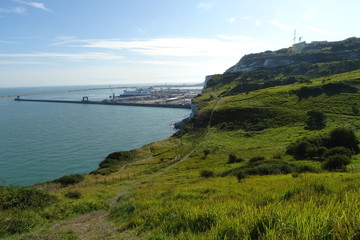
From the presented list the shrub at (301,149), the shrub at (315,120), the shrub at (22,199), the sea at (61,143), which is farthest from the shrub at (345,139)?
the sea at (61,143)

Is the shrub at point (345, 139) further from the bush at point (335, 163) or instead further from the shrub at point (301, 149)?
the bush at point (335, 163)

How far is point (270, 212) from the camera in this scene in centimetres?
589

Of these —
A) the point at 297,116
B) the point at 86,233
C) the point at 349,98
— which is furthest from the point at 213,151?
the point at 349,98

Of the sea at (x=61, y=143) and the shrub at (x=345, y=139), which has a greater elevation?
the shrub at (x=345, y=139)

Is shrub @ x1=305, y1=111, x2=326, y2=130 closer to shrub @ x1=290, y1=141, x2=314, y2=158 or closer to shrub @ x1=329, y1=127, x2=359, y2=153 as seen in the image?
shrub @ x1=329, y1=127, x2=359, y2=153

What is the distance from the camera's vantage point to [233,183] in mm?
20469

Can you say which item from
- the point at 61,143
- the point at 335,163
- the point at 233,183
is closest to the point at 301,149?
the point at 335,163

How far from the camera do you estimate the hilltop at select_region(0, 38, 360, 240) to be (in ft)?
19.2

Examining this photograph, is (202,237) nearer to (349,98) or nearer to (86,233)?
(86,233)

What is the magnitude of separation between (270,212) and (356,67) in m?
138

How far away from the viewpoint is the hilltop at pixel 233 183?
5.87m

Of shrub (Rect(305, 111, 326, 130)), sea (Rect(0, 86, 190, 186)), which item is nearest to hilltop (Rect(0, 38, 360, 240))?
shrub (Rect(305, 111, 326, 130))

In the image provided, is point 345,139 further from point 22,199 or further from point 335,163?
point 22,199

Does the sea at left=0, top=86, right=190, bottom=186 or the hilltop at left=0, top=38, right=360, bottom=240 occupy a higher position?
the hilltop at left=0, top=38, right=360, bottom=240
